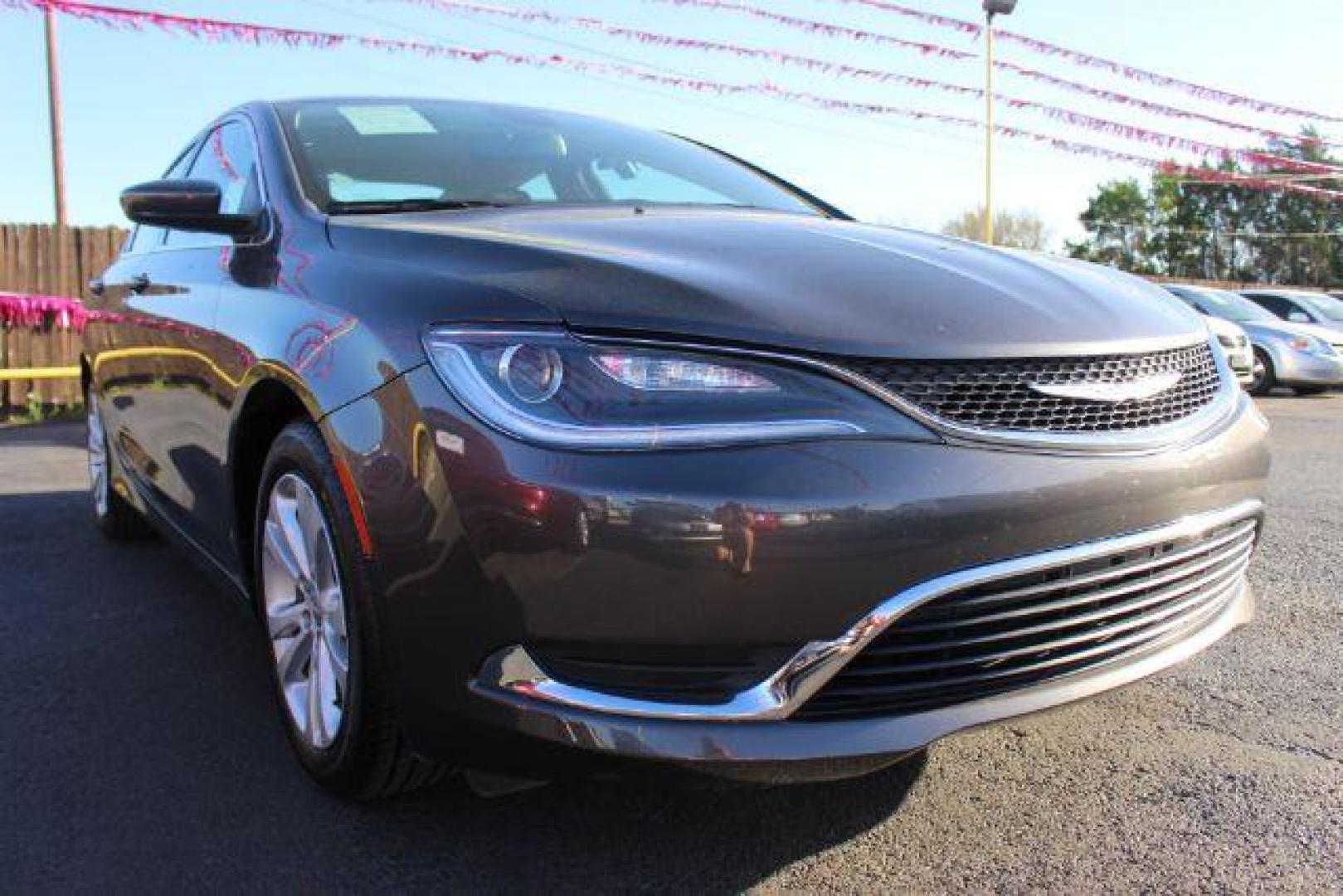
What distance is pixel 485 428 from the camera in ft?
5.96

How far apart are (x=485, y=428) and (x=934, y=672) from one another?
85 centimetres

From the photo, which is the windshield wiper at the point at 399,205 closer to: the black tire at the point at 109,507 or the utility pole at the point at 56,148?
the black tire at the point at 109,507

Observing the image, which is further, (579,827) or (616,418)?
(579,827)

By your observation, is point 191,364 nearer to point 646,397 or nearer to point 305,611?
point 305,611

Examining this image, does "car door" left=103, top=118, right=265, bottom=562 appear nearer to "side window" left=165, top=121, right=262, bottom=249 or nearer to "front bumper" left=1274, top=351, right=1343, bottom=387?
"side window" left=165, top=121, right=262, bottom=249

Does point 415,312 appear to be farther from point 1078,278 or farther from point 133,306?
point 133,306

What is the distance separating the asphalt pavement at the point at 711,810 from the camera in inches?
81.8

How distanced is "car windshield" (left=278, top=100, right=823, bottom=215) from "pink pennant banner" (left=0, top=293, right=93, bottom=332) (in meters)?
8.22

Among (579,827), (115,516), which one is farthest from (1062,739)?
(115,516)

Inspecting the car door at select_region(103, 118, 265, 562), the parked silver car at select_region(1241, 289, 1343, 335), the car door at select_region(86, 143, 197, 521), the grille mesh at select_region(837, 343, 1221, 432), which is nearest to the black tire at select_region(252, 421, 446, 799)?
the car door at select_region(103, 118, 265, 562)

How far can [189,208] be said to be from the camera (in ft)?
9.20

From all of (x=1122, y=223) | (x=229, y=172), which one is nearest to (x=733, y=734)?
(x=229, y=172)

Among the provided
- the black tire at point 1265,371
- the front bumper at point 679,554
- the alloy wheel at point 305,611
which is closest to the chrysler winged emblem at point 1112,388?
the front bumper at point 679,554

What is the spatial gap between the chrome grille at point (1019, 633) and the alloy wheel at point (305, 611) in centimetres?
101
